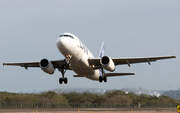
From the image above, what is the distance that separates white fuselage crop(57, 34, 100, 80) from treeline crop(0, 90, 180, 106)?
934 cm

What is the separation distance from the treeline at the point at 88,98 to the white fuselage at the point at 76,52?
9341 mm

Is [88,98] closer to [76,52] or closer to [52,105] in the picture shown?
[52,105]

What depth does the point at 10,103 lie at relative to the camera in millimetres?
38031

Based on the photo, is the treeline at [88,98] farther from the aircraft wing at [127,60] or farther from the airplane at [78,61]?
the aircraft wing at [127,60]

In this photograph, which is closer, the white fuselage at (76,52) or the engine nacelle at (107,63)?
the white fuselage at (76,52)

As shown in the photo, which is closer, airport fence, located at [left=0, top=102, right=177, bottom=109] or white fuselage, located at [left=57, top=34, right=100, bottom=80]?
white fuselage, located at [left=57, top=34, right=100, bottom=80]

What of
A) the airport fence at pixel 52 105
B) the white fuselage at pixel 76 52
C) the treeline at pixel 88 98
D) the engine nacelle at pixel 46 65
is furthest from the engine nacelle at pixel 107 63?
the treeline at pixel 88 98

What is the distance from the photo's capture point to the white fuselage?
28.0 metres

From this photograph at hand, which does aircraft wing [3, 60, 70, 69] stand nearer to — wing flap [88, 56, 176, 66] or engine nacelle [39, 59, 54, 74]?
engine nacelle [39, 59, 54, 74]

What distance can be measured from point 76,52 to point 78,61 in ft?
4.83

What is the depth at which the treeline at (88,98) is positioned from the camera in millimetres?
41281

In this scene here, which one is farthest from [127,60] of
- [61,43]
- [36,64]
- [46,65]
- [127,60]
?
[36,64]

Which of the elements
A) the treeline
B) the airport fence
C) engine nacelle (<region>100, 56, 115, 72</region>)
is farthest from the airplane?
the treeline

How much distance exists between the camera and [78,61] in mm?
30531
